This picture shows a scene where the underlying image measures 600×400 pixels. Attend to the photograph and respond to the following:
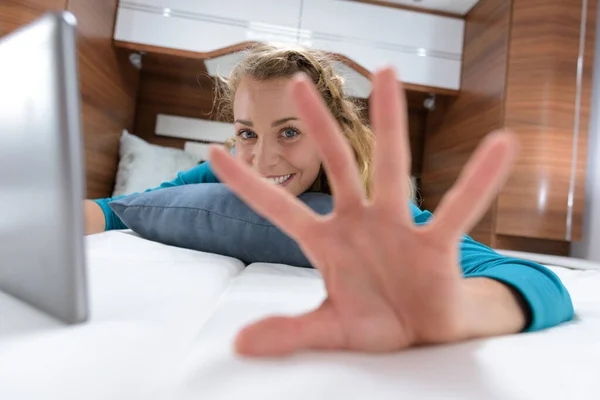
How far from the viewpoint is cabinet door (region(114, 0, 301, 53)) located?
6.85ft

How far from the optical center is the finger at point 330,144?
31cm

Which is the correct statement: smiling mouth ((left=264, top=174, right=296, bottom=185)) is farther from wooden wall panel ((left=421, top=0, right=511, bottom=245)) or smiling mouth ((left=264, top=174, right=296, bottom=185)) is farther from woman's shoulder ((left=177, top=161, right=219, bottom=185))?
wooden wall panel ((left=421, top=0, right=511, bottom=245))

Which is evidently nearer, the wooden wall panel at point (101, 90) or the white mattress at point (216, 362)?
the white mattress at point (216, 362)

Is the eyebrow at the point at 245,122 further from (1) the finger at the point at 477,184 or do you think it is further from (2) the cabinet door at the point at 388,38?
(2) the cabinet door at the point at 388,38

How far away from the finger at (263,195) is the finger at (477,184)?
0.09 meters

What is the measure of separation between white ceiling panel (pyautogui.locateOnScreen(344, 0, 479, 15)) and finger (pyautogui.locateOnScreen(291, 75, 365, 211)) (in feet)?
7.12

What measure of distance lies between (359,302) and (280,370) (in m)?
0.08

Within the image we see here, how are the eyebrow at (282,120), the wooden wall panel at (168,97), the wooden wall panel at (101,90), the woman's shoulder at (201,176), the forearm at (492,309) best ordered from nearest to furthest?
the forearm at (492,309) → the eyebrow at (282,120) → the woman's shoulder at (201,176) → the wooden wall panel at (101,90) → the wooden wall panel at (168,97)

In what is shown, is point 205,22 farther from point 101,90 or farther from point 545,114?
point 545,114

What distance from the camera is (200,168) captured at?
1213 millimetres

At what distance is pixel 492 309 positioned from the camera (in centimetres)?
39

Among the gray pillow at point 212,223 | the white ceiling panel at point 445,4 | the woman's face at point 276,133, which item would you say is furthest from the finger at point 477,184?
the white ceiling panel at point 445,4

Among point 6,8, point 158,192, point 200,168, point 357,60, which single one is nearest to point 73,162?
point 158,192

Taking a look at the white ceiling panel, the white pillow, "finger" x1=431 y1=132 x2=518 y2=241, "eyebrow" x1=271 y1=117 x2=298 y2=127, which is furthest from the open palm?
the white ceiling panel
